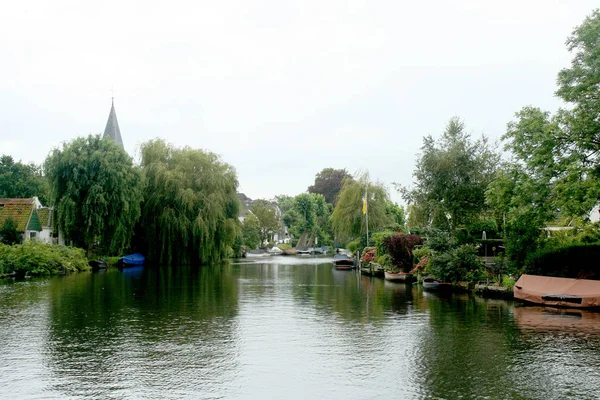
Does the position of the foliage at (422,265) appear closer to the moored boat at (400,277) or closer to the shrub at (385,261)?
the moored boat at (400,277)

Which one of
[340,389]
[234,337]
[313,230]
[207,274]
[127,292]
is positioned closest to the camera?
[340,389]

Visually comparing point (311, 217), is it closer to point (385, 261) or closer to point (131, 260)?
point (131, 260)

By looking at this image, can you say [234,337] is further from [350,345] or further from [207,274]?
[207,274]

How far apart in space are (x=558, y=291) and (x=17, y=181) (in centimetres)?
6698

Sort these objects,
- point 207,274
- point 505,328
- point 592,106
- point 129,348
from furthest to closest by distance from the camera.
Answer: point 207,274 → point 592,106 → point 505,328 → point 129,348

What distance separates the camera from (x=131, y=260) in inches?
1984

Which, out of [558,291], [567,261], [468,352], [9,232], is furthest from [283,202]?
[468,352]

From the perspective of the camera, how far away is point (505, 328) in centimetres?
1722

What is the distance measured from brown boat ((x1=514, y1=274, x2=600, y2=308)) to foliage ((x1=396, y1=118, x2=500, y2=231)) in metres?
10.3

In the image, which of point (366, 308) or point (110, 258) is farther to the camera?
point (110, 258)

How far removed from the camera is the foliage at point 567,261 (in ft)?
73.6

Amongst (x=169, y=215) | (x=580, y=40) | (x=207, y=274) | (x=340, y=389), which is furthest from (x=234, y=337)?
(x=169, y=215)

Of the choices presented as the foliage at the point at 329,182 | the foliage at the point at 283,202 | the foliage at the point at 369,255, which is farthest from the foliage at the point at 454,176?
the foliage at the point at 283,202

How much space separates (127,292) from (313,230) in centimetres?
7678
